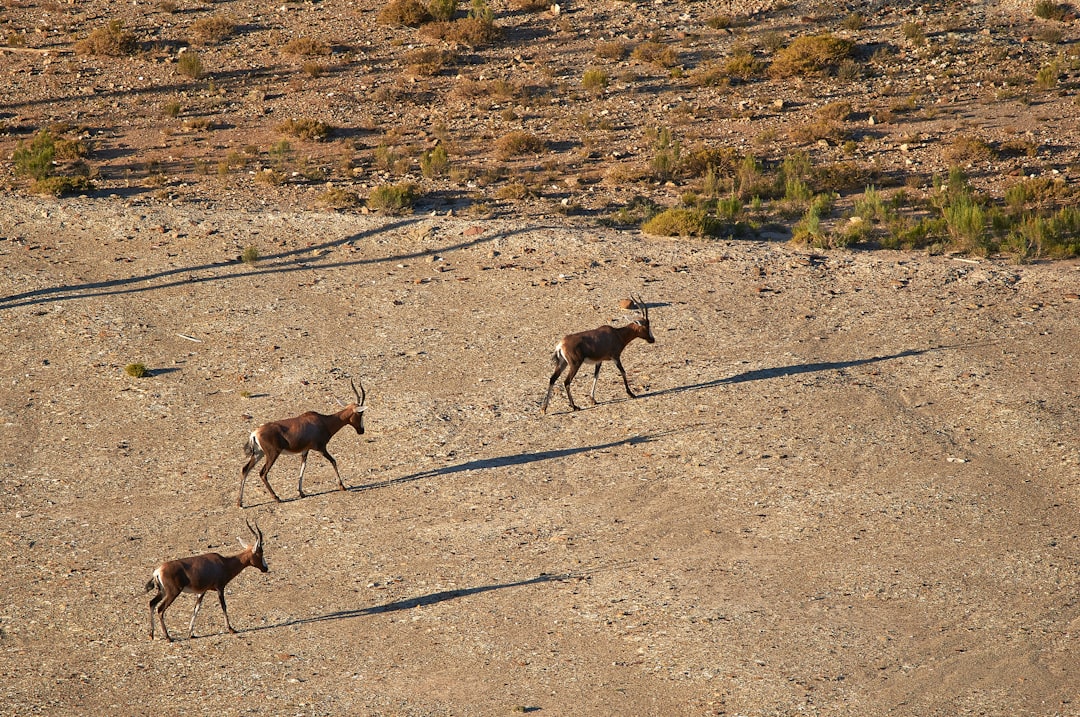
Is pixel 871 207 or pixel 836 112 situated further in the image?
pixel 836 112

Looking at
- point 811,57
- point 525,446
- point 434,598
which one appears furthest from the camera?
point 811,57

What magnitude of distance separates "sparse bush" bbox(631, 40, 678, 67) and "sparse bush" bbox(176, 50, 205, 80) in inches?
572

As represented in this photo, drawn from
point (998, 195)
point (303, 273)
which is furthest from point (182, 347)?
point (998, 195)

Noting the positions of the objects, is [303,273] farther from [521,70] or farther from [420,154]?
[521,70]

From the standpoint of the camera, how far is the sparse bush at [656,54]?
1502 inches

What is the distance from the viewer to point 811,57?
3781 cm

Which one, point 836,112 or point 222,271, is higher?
point 836,112

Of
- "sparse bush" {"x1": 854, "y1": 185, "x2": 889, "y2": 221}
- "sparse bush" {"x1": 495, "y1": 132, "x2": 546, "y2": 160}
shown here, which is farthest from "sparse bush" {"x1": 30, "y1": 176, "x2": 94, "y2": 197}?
"sparse bush" {"x1": 854, "y1": 185, "x2": 889, "y2": 221}

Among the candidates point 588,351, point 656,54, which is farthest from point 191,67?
point 588,351

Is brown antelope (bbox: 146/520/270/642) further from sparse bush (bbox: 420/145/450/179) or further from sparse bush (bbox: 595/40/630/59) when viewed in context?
sparse bush (bbox: 595/40/630/59)

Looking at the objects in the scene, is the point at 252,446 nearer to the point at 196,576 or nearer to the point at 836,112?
the point at 196,576

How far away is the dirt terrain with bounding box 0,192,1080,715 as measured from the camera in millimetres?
11828

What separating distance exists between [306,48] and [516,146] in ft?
37.8

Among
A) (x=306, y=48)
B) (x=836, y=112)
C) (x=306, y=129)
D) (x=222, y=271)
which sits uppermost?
(x=306, y=48)
